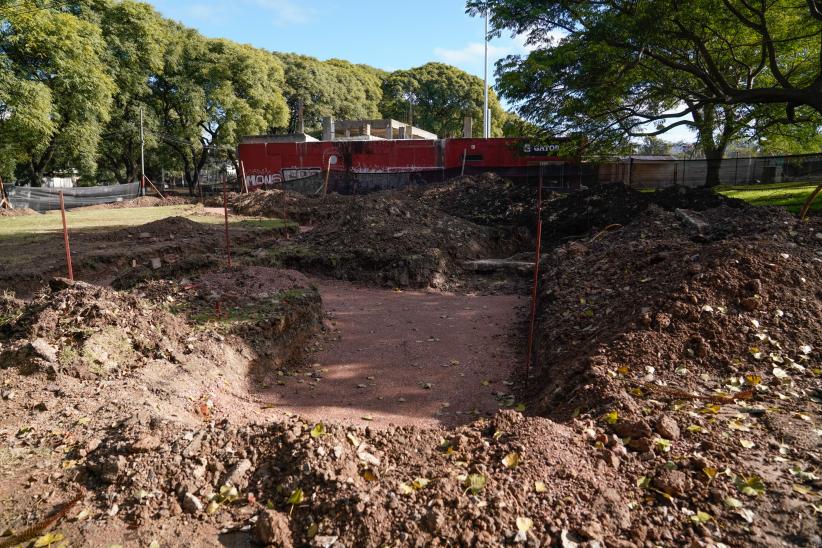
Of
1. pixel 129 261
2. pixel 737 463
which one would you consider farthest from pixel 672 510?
pixel 129 261

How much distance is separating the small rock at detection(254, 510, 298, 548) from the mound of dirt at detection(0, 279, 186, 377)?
2939mm

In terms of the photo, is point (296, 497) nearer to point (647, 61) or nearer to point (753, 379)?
point (753, 379)

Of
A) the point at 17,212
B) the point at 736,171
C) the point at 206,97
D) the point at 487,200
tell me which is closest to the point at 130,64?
the point at 206,97

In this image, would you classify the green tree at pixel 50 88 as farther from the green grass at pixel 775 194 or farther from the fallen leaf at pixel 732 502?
the green grass at pixel 775 194

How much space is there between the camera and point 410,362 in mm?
7043

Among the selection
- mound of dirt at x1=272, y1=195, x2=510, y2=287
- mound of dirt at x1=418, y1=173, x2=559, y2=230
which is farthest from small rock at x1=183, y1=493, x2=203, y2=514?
mound of dirt at x1=418, y1=173, x2=559, y2=230

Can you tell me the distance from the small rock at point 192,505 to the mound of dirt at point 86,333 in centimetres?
237

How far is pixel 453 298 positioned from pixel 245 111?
3115 centimetres

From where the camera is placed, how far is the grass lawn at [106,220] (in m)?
17.2

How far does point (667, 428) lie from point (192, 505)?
10.3 ft

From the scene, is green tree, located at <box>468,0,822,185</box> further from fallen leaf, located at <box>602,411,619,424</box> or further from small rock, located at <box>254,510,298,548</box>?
small rock, located at <box>254,510,298,548</box>

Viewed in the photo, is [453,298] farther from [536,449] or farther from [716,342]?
[536,449]

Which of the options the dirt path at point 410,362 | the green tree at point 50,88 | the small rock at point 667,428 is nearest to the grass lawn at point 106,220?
the green tree at point 50,88

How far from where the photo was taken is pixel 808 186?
1823cm
